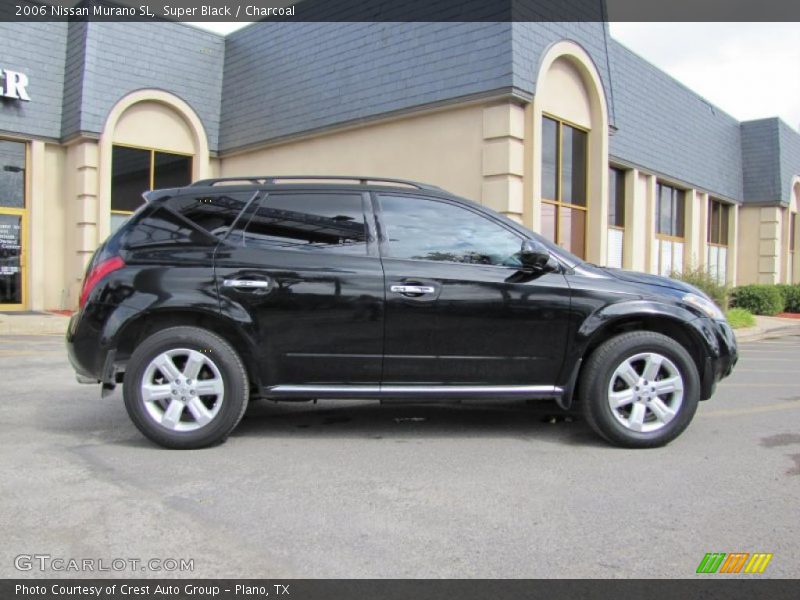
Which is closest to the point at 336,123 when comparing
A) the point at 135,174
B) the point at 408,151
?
the point at 408,151

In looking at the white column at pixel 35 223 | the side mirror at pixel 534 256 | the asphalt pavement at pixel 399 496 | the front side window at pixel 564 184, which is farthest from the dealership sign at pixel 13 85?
the side mirror at pixel 534 256

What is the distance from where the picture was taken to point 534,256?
4.67 meters

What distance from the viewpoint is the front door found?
4.68 metres

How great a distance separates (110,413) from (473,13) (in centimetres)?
885

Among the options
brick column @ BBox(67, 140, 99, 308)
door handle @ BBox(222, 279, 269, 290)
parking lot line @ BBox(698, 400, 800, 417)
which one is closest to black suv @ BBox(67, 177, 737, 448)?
door handle @ BBox(222, 279, 269, 290)

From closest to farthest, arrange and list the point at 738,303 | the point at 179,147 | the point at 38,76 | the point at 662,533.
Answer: the point at 662,533 < the point at 38,76 < the point at 179,147 < the point at 738,303

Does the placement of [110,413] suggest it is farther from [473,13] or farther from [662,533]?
[473,13]

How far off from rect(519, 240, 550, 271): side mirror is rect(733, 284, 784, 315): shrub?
18.3 m

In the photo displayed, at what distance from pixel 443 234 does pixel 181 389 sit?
210 cm

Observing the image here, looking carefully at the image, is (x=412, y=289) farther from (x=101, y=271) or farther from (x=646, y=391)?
(x=101, y=271)

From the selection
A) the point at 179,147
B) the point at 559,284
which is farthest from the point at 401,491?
the point at 179,147

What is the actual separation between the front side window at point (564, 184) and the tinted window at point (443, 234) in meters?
7.89

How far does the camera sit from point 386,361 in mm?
4695

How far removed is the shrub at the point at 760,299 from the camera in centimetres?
2042
